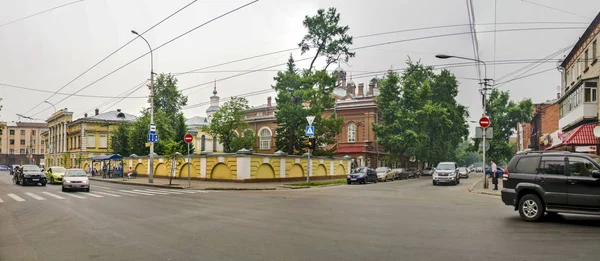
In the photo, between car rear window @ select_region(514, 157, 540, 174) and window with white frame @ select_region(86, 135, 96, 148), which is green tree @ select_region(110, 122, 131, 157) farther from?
car rear window @ select_region(514, 157, 540, 174)

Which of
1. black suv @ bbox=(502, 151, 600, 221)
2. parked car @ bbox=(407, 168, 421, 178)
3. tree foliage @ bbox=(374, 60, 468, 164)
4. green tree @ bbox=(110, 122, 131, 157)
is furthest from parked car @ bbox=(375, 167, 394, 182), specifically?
green tree @ bbox=(110, 122, 131, 157)

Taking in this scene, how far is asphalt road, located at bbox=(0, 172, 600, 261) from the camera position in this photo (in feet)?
24.4

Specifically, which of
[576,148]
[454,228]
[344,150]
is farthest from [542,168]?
[344,150]

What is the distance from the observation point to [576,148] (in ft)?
90.5

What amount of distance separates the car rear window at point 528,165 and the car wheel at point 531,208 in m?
0.69

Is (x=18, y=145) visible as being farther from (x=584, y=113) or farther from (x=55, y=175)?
(x=584, y=113)

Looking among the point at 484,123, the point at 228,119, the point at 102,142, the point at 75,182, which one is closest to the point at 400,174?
the point at 228,119

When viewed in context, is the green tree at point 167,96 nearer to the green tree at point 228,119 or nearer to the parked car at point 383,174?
the green tree at point 228,119

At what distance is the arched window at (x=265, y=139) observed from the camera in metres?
73.5

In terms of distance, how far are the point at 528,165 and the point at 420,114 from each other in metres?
44.9

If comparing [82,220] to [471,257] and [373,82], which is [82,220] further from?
[373,82]

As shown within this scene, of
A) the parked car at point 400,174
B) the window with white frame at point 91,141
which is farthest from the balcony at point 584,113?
the window with white frame at point 91,141

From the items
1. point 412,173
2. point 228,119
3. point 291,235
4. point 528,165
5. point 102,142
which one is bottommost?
point 412,173

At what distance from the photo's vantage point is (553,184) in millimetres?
Result: 11336
